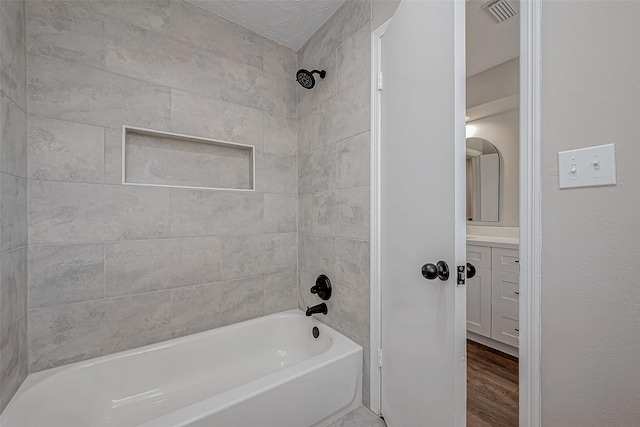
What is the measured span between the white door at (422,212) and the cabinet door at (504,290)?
4.35 feet

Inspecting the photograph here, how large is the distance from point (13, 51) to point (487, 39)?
276 centimetres

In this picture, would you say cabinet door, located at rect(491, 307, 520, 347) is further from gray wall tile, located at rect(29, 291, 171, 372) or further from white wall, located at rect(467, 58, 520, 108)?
gray wall tile, located at rect(29, 291, 171, 372)

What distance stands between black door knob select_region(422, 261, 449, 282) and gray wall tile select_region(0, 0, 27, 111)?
179cm

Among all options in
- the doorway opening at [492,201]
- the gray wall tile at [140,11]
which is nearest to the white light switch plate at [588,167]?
the doorway opening at [492,201]

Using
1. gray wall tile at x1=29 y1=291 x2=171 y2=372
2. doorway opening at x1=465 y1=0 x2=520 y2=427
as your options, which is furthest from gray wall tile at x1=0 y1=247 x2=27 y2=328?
doorway opening at x1=465 y1=0 x2=520 y2=427

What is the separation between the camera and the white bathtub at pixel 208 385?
110 cm

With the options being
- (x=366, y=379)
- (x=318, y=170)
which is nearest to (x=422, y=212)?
(x=318, y=170)

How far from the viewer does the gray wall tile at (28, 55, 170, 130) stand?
4.22 feet

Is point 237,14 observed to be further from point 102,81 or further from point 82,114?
point 82,114

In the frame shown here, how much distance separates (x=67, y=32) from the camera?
1341mm

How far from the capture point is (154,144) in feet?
5.38

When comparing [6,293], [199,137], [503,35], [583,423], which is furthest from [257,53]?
[583,423]

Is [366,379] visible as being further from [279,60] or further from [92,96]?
[279,60]

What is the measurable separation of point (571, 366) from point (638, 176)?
0.57m
